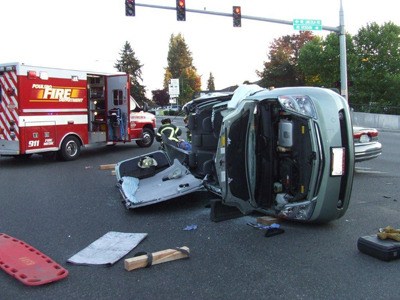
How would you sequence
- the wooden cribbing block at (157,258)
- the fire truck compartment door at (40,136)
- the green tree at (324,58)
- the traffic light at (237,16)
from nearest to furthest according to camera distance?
the wooden cribbing block at (157,258) → the fire truck compartment door at (40,136) → the traffic light at (237,16) → the green tree at (324,58)

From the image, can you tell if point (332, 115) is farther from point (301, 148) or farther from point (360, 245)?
point (360, 245)

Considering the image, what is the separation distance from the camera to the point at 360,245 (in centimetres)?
478

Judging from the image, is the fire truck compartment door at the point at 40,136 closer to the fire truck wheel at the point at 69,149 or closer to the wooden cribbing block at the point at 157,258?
the fire truck wheel at the point at 69,149

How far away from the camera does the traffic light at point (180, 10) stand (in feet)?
65.9

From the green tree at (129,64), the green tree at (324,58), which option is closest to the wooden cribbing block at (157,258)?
the green tree at (324,58)

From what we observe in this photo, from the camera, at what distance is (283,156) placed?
5395 mm

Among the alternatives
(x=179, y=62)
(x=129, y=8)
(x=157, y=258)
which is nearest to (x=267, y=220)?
(x=157, y=258)

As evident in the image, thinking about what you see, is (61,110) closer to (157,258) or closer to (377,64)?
(157,258)

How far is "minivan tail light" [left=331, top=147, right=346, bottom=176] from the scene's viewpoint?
489 centimetres

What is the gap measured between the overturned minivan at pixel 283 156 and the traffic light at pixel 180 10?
1442 cm

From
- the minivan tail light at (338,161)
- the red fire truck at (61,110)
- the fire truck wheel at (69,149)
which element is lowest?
the fire truck wheel at (69,149)

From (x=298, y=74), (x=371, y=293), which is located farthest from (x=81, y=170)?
(x=298, y=74)

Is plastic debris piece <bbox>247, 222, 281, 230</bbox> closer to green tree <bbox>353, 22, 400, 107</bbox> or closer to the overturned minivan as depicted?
the overturned minivan

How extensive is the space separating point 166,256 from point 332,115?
2314mm
